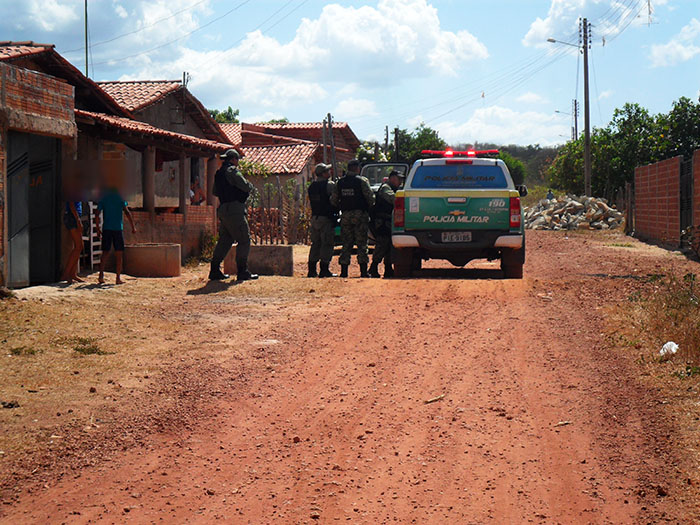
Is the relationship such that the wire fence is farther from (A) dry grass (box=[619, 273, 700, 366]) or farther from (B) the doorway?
(A) dry grass (box=[619, 273, 700, 366])

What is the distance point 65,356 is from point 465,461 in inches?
161

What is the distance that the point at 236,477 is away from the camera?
4.38 m

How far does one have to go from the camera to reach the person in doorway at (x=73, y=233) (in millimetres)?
11406

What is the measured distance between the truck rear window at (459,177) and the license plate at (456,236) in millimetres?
858

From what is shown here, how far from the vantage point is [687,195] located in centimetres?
1936

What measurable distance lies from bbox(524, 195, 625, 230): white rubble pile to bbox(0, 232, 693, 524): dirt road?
2481 centimetres

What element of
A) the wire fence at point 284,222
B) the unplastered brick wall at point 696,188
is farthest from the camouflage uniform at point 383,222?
the wire fence at point 284,222

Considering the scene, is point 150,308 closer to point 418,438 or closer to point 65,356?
point 65,356

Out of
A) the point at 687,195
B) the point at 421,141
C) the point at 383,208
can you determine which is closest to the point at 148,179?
the point at 383,208

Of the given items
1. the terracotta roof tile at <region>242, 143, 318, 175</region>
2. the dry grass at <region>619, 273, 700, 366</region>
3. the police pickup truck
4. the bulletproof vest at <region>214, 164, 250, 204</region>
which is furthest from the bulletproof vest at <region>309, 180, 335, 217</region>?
the terracotta roof tile at <region>242, 143, 318, 175</region>

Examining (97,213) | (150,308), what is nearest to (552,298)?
(150,308)

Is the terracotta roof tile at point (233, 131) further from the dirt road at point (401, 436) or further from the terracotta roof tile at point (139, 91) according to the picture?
the dirt road at point (401, 436)

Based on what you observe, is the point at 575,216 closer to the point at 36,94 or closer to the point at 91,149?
the point at 91,149

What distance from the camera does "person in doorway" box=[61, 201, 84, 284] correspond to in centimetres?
1141
